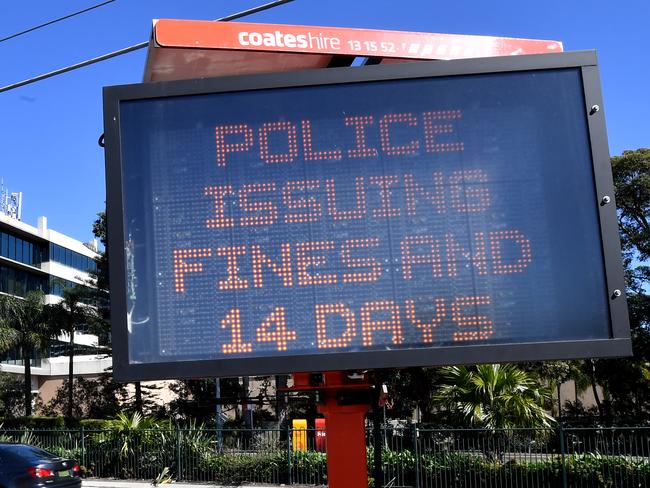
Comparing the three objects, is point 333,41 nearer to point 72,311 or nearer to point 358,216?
point 358,216

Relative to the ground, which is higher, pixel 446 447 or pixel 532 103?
pixel 532 103

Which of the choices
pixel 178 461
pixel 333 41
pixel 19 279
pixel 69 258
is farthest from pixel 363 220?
pixel 69 258

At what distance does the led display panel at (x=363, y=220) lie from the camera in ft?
12.1

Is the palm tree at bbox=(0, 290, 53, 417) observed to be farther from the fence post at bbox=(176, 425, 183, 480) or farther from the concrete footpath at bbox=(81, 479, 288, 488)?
the fence post at bbox=(176, 425, 183, 480)

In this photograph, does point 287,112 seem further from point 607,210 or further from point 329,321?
point 607,210

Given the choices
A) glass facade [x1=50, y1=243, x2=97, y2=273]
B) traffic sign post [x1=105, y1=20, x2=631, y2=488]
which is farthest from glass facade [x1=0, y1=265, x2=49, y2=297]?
traffic sign post [x1=105, y1=20, x2=631, y2=488]

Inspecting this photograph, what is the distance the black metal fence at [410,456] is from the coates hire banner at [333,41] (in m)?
9.24

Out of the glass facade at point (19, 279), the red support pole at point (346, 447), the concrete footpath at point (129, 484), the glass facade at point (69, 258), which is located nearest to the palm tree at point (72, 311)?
the glass facade at point (19, 279)

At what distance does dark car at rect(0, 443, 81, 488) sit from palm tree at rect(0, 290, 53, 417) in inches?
877

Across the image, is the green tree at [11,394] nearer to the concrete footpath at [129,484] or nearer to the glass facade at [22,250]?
the glass facade at [22,250]

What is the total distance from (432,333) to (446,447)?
1201 centimetres

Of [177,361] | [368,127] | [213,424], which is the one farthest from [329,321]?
[213,424]

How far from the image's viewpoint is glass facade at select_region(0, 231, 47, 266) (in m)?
53.9

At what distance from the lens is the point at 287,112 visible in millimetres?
3947
